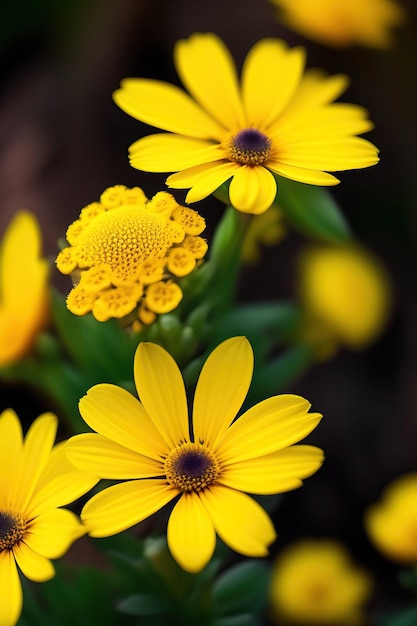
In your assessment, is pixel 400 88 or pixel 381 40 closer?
pixel 381 40

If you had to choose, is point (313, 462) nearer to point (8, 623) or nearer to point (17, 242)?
point (8, 623)

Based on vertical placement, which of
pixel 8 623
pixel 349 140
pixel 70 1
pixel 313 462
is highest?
pixel 70 1

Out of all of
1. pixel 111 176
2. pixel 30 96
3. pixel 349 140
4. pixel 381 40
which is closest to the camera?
pixel 349 140

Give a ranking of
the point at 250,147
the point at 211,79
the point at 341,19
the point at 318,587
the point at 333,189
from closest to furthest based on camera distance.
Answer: the point at 250,147 → the point at 211,79 → the point at 318,587 → the point at 341,19 → the point at 333,189

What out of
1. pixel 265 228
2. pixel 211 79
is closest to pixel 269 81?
pixel 211 79

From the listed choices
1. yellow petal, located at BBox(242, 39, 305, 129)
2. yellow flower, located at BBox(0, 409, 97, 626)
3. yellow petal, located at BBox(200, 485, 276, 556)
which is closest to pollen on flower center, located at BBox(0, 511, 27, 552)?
yellow flower, located at BBox(0, 409, 97, 626)

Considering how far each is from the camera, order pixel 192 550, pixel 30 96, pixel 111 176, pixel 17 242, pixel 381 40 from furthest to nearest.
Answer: pixel 30 96, pixel 111 176, pixel 381 40, pixel 17 242, pixel 192 550

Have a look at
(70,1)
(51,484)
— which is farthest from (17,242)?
(70,1)

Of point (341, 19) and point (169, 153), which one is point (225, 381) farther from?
Result: point (341, 19)
